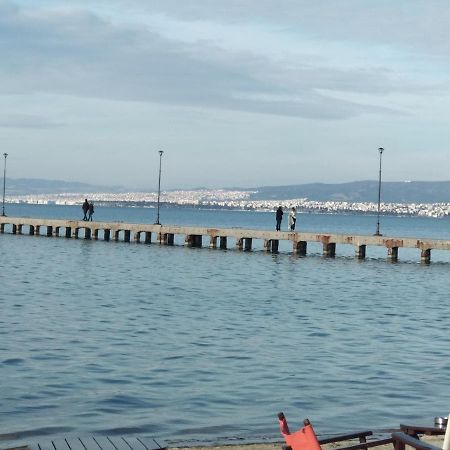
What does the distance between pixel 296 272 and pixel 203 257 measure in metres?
10.2

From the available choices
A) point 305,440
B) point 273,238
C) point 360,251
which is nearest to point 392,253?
point 360,251

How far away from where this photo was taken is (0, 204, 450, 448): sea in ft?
49.7

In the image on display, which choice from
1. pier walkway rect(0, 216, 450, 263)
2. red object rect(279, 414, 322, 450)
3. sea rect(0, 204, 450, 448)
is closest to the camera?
red object rect(279, 414, 322, 450)

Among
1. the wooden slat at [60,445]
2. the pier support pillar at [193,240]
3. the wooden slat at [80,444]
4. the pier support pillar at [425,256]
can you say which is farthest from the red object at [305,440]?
the pier support pillar at [193,240]

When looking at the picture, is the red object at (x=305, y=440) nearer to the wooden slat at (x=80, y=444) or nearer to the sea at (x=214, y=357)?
the wooden slat at (x=80, y=444)

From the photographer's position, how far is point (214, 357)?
20703 millimetres

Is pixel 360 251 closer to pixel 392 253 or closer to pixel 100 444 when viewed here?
pixel 392 253

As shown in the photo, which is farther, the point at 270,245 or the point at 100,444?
the point at 270,245

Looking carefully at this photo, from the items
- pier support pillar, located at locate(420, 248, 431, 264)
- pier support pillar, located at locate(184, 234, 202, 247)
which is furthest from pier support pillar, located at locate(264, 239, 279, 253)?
pier support pillar, located at locate(420, 248, 431, 264)

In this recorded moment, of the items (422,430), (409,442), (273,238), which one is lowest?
(422,430)

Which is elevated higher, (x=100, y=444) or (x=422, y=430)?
(x=422, y=430)

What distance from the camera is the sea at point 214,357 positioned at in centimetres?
1516

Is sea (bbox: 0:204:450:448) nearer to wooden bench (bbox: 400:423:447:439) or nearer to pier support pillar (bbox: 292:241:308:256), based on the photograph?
wooden bench (bbox: 400:423:447:439)

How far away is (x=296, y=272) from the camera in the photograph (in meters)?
48.3
